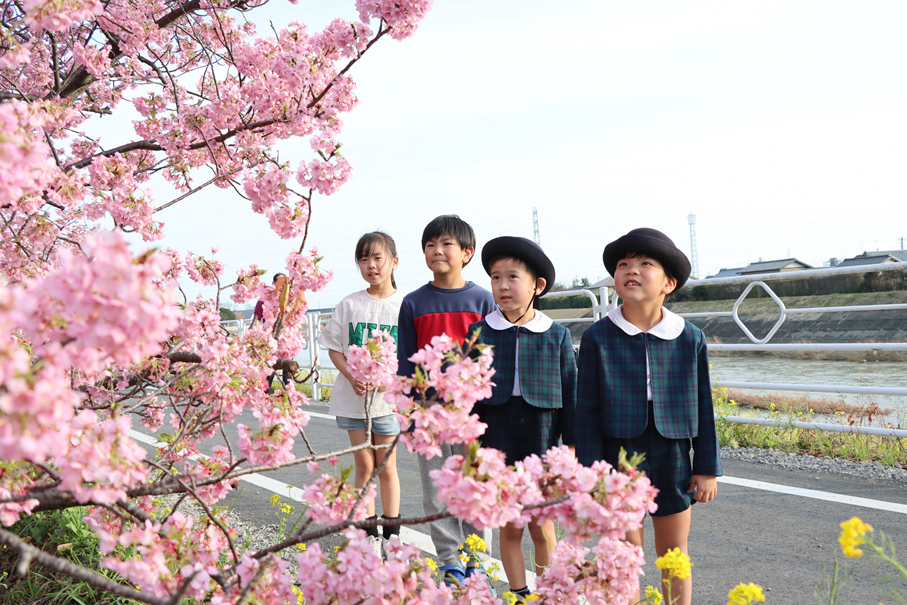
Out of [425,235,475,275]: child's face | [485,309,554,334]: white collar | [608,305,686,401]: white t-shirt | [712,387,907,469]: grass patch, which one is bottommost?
[712,387,907,469]: grass patch

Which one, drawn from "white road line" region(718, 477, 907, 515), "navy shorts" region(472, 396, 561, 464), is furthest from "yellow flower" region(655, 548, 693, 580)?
"white road line" region(718, 477, 907, 515)

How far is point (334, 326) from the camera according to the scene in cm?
329

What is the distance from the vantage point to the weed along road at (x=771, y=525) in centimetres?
239

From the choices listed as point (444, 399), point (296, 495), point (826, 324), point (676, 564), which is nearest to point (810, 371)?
point (826, 324)

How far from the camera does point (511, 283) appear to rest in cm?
233

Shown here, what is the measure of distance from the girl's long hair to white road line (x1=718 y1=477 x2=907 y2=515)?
2616 millimetres

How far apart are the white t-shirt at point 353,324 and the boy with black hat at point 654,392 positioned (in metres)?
1.37

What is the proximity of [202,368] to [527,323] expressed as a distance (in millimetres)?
1207

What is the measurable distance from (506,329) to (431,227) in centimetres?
71

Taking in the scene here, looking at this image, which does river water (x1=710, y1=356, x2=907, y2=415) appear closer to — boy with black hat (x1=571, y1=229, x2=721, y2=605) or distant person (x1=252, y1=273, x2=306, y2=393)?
→ boy with black hat (x1=571, y1=229, x2=721, y2=605)

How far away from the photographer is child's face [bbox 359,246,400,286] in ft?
10.8

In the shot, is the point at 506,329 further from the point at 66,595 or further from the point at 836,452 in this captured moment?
the point at 836,452

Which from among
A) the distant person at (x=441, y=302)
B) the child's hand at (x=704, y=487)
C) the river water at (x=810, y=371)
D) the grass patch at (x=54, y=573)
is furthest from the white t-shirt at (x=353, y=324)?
the river water at (x=810, y=371)

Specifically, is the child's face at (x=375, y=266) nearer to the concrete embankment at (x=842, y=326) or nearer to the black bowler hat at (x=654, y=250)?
the black bowler hat at (x=654, y=250)
